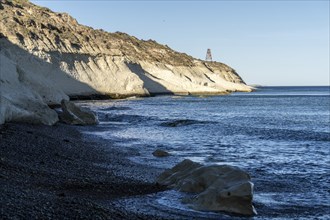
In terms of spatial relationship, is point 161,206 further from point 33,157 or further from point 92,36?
point 92,36

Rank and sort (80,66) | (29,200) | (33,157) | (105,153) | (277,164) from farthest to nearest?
(80,66)
(105,153)
(277,164)
(33,157)
(29,200)

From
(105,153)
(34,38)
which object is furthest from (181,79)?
(105,153)

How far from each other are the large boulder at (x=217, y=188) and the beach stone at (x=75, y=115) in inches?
692

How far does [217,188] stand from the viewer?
30.9 ft

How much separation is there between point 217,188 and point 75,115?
20727 mm

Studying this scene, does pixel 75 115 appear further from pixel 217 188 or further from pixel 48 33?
pixel 48 33

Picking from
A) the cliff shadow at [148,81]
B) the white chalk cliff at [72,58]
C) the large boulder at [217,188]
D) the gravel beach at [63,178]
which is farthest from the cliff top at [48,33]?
the large boulder at [217,188]

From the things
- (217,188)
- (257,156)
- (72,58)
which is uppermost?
(72,58)

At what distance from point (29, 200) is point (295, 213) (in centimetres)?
548

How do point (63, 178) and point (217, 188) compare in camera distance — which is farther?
point (63, 178)

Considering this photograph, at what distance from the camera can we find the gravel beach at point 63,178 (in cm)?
730

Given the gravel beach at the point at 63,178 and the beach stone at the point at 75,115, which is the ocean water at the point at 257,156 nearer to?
the gravel beach at the point at 63,178

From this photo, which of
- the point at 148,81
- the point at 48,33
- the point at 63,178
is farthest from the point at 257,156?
the point at 148,81

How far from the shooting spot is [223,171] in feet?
33.5
